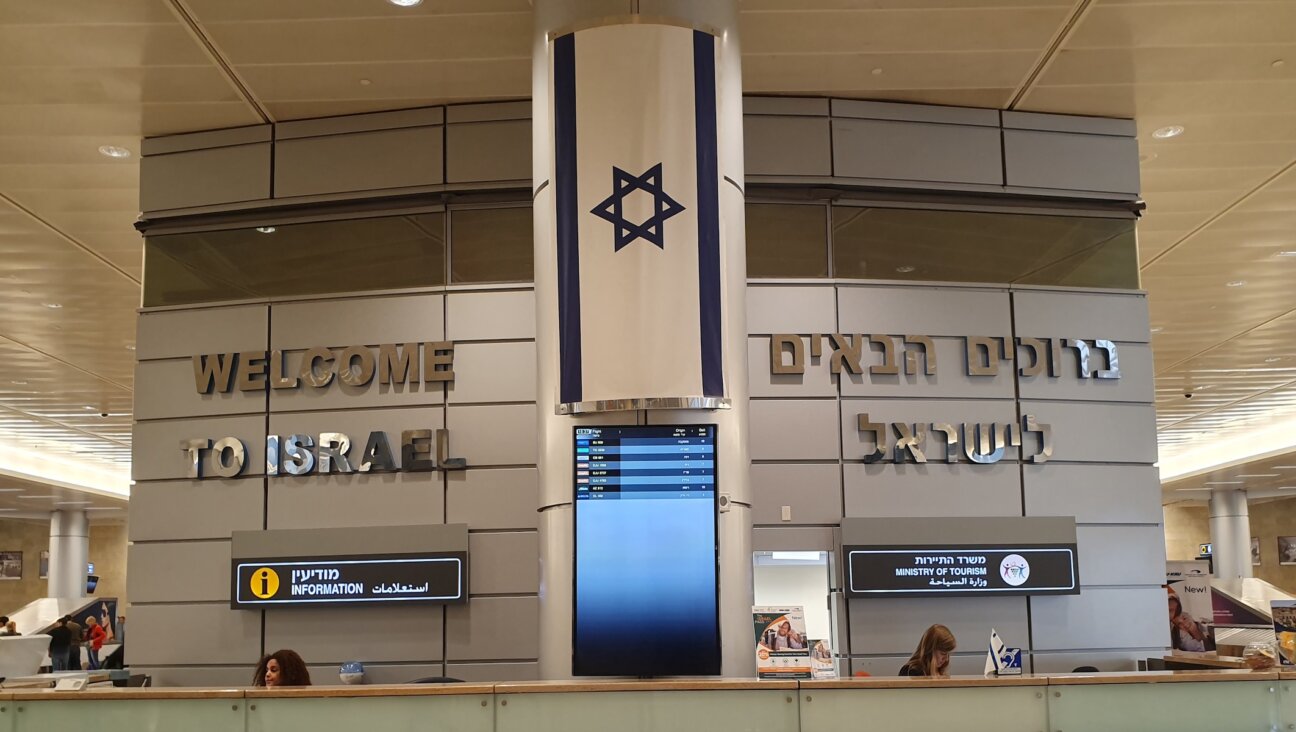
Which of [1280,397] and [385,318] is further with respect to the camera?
[1280,397]

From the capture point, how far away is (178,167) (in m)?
8.72

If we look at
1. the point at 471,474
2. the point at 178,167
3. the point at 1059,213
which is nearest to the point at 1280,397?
the point at 1059,213

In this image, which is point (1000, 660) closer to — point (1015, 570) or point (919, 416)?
point (1015, 570)

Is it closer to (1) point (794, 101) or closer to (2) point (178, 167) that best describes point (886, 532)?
(1) point (794, 101)

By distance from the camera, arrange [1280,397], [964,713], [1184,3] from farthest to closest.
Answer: [1280,397] < [1184,3] < [964,713]

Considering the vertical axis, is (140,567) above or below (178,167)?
below

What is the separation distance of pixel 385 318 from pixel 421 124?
4.65 ft

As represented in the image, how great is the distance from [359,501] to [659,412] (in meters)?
3.08

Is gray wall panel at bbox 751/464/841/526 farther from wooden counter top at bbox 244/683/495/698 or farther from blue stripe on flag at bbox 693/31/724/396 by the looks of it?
wooden counter top at bbox 244/683/495/698

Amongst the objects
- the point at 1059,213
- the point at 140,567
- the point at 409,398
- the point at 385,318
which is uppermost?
the point at 1059,213

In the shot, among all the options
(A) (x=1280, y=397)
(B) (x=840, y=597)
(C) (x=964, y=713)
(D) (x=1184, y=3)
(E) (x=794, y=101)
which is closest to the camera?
(C) (x=964, y=713)

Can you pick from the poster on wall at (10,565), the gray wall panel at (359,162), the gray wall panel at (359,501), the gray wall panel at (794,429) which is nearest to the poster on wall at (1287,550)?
the gray wall panel at (794,429)

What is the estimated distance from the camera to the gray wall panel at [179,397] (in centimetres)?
831

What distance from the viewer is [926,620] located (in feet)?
26.0
